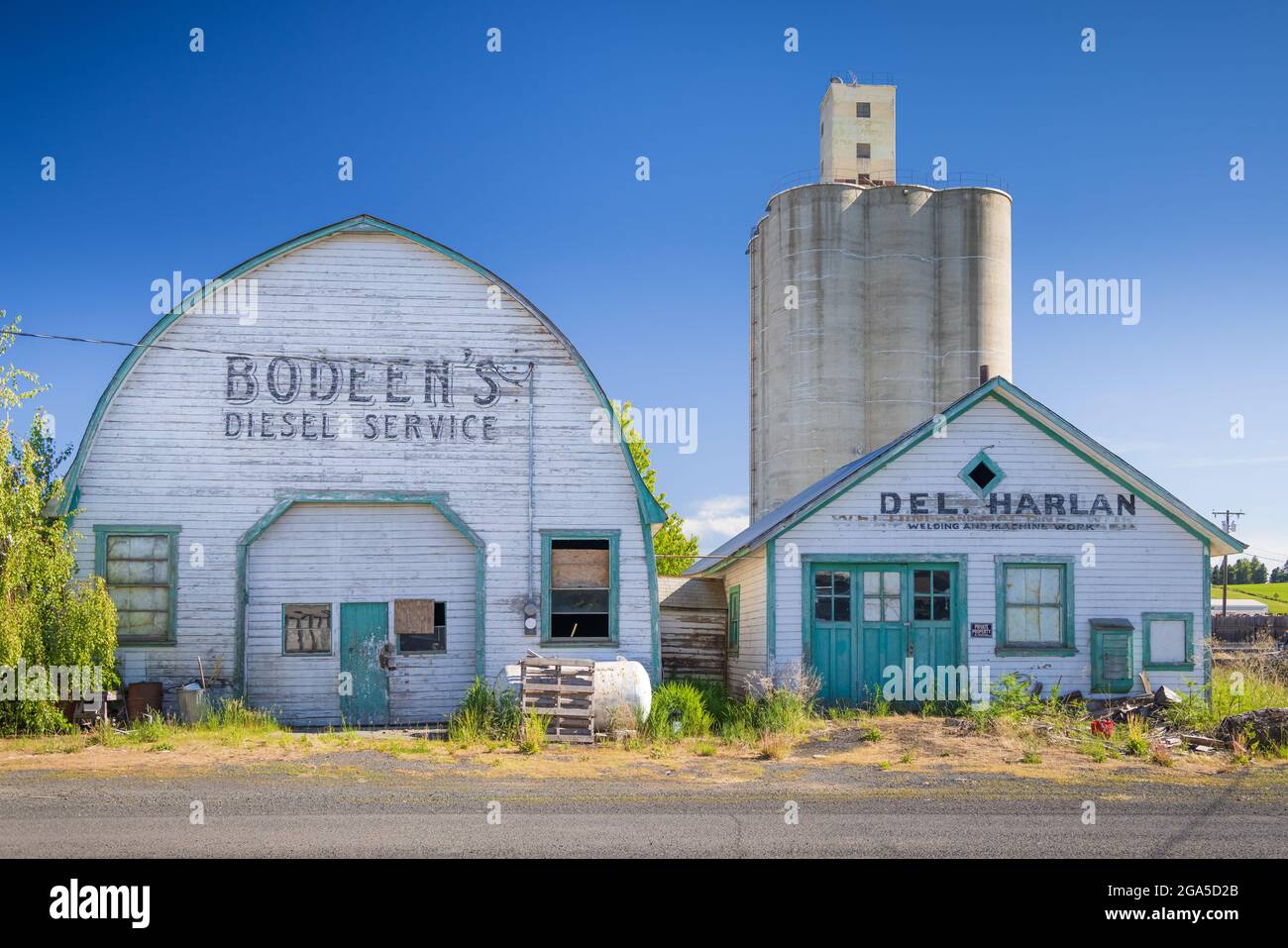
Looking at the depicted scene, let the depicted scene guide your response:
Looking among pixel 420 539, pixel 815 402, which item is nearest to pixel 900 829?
pixel 420 539

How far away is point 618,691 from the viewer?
1653 centimetres

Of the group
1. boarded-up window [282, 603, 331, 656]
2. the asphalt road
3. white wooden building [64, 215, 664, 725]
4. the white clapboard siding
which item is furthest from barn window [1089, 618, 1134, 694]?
boarded-up window [282, 603, 331, 656]

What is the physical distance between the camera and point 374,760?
14141 millimetres

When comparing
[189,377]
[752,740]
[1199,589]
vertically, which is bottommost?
[752,740]

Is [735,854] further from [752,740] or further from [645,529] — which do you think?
[645,529]

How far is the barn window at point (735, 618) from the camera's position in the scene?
2167cm

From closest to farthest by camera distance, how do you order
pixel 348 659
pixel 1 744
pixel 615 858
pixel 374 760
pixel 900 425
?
pixel 615 858
pixel 374 760
pixel 1 744
pixel 348 659
pixel 900 425

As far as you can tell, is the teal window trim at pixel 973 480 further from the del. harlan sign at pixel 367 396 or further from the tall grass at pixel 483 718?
the tall grass at pixel 483 718

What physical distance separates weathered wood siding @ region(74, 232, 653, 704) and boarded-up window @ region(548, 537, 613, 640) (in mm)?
271

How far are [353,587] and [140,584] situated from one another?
3.11m

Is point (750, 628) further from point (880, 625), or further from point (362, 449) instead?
point (362, 449)

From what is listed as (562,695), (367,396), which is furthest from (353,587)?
(562,695)

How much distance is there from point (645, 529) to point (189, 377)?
746 cm

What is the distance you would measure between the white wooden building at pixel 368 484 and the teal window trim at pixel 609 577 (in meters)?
0.03
